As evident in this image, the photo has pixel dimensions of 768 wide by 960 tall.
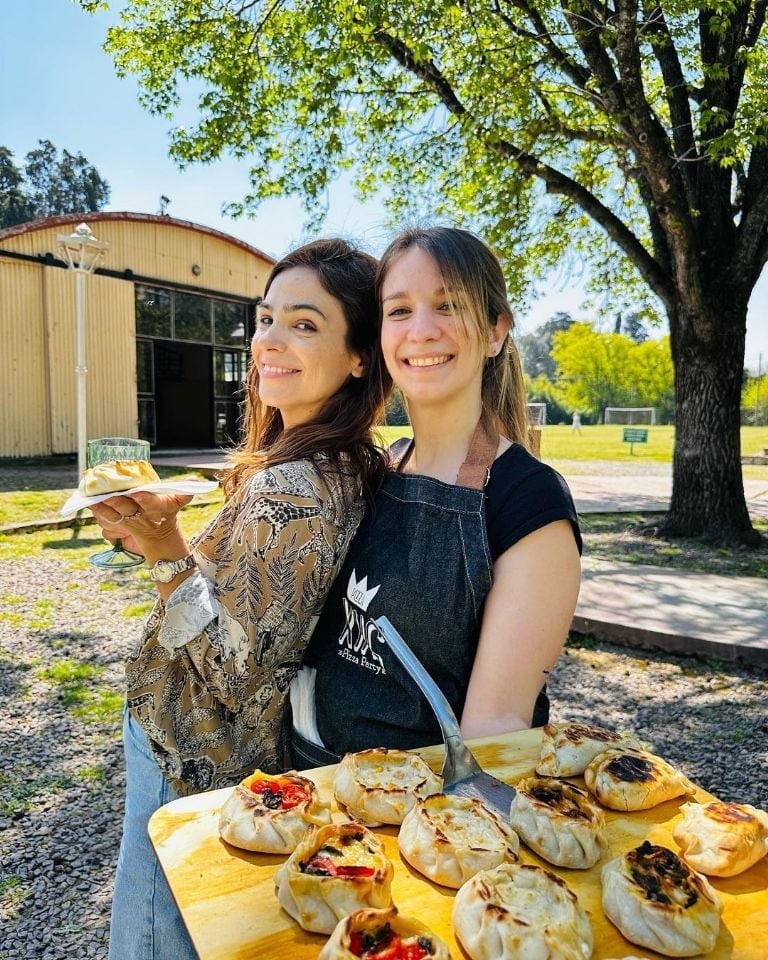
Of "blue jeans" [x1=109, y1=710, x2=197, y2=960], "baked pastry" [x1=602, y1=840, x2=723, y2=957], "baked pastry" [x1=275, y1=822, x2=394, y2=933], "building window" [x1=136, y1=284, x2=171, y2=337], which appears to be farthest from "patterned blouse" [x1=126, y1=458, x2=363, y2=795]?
"building window" [x1=136, y1=284, x2=171, y2=337]

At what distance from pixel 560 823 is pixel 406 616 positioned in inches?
22.6

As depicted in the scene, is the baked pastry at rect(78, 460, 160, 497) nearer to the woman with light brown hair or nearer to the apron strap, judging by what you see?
the woman with light brown hair

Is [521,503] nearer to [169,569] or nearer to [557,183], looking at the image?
[169,569]

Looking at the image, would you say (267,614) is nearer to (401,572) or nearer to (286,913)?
(401,572)

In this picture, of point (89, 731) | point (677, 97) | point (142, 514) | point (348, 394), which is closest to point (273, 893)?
point (142, 514)

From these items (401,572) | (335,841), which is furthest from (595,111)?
(335,841)

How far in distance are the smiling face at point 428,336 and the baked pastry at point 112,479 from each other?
73cm

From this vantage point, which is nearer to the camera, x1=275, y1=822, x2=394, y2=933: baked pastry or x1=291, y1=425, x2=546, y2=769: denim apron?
x1=275, y1=822, x2=394, y2=933: baked pastry

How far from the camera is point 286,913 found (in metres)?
0.99

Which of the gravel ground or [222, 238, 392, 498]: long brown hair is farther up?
[222, 238, 392, 498]: long brown hair

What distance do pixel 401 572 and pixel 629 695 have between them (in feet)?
11.1

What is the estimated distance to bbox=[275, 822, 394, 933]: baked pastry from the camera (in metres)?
0.96

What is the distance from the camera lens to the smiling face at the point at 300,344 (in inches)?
78.2

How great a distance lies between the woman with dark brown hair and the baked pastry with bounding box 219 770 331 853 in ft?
1.20
